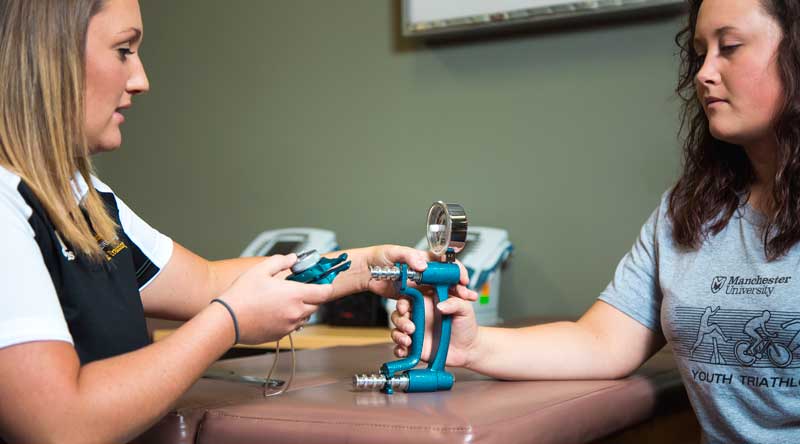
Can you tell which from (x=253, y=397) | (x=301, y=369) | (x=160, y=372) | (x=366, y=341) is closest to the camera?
(x=160, y=372)

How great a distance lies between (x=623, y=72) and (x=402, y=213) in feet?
2.66

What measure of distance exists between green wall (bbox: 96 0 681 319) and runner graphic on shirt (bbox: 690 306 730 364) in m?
1.01

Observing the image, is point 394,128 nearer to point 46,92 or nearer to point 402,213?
point 402,213

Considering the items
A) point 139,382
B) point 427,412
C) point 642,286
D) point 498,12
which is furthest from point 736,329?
point 498,12

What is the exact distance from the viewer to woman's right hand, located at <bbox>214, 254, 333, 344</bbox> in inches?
44.6

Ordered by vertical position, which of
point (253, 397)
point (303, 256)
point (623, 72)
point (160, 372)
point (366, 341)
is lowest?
point (366, 341)

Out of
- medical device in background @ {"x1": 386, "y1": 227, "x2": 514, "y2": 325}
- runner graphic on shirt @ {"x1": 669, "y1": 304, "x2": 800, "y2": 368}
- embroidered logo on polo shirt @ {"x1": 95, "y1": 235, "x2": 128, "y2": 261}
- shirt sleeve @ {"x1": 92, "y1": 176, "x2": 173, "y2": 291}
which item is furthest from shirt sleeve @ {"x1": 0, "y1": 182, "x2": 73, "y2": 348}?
medical device in background @ {"x1": 386, "y1": 227, "x2": 514, "y2": 325}

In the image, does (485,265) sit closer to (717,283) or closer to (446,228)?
(717,283)

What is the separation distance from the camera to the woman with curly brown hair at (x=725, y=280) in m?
1.35

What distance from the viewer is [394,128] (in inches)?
109

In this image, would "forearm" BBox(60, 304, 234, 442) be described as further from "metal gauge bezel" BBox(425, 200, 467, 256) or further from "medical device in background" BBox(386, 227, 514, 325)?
"medical device in background" BBox(386, 227, 514, 325)

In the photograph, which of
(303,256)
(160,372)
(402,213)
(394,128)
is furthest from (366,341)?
(160,372)

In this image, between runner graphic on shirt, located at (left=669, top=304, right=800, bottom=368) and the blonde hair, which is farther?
runner graphic on shirt, located at (left=669, top=304, right=800, bottom=368)

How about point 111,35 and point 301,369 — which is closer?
point 111,35
